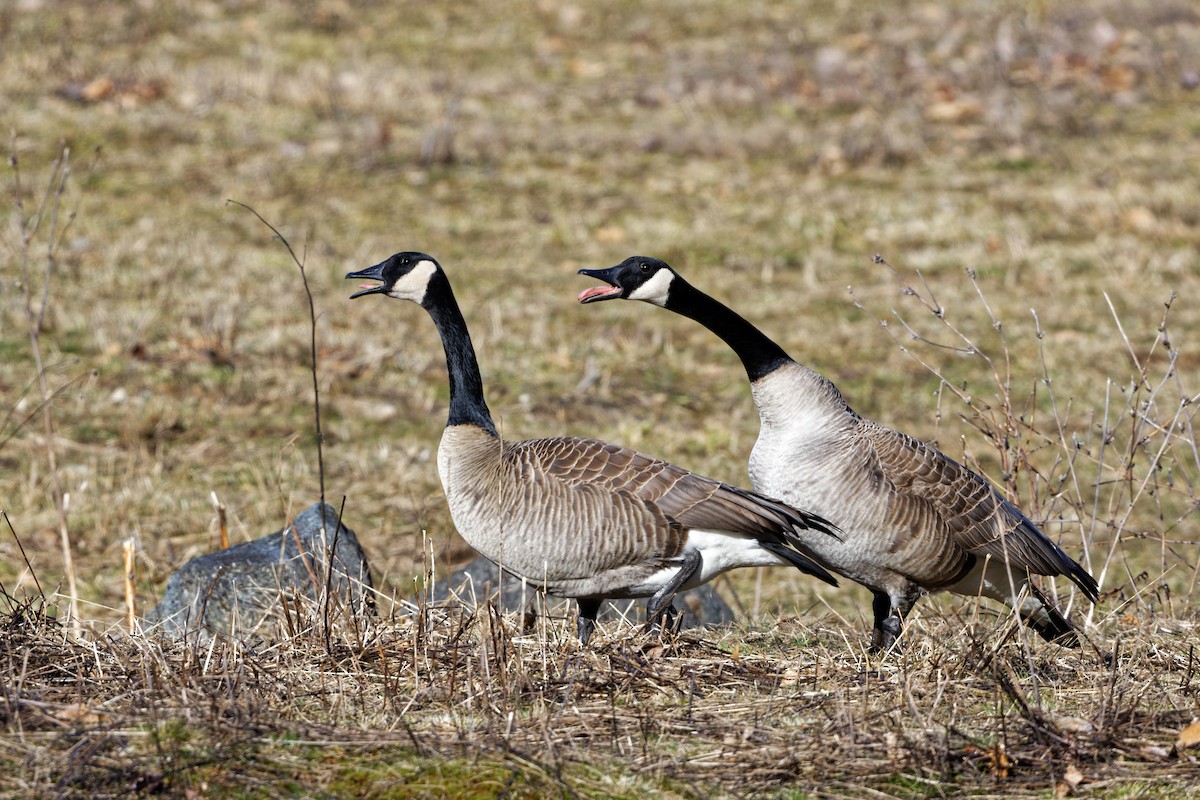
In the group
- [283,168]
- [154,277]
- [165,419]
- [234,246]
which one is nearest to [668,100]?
[283,168]

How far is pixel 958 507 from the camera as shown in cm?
530

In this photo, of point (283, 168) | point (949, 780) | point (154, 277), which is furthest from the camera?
point (283, 168)

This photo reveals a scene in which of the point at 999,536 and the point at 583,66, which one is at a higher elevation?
the point at 583,66

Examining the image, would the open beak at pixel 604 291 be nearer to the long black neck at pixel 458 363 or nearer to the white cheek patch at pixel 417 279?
the long black neck at pixel 458 363

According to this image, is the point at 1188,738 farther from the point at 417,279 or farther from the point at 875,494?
the point at 417,279

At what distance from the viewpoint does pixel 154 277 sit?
11883mm

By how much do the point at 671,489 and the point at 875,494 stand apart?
0.79 m

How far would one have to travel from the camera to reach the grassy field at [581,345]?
372 cm

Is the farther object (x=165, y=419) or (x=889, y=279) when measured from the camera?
(x=889, y=279)

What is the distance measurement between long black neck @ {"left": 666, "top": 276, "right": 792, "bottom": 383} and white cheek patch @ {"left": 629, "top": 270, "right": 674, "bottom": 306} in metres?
0.03

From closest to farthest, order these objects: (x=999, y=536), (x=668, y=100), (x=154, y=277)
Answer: (x=999, y=536), (x=154, y=277), (x=668, y=100)

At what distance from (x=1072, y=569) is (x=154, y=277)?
9000 millimetres

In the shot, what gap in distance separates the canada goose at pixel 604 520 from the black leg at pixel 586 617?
0.01m

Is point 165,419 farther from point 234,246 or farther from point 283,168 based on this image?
point 283,168
